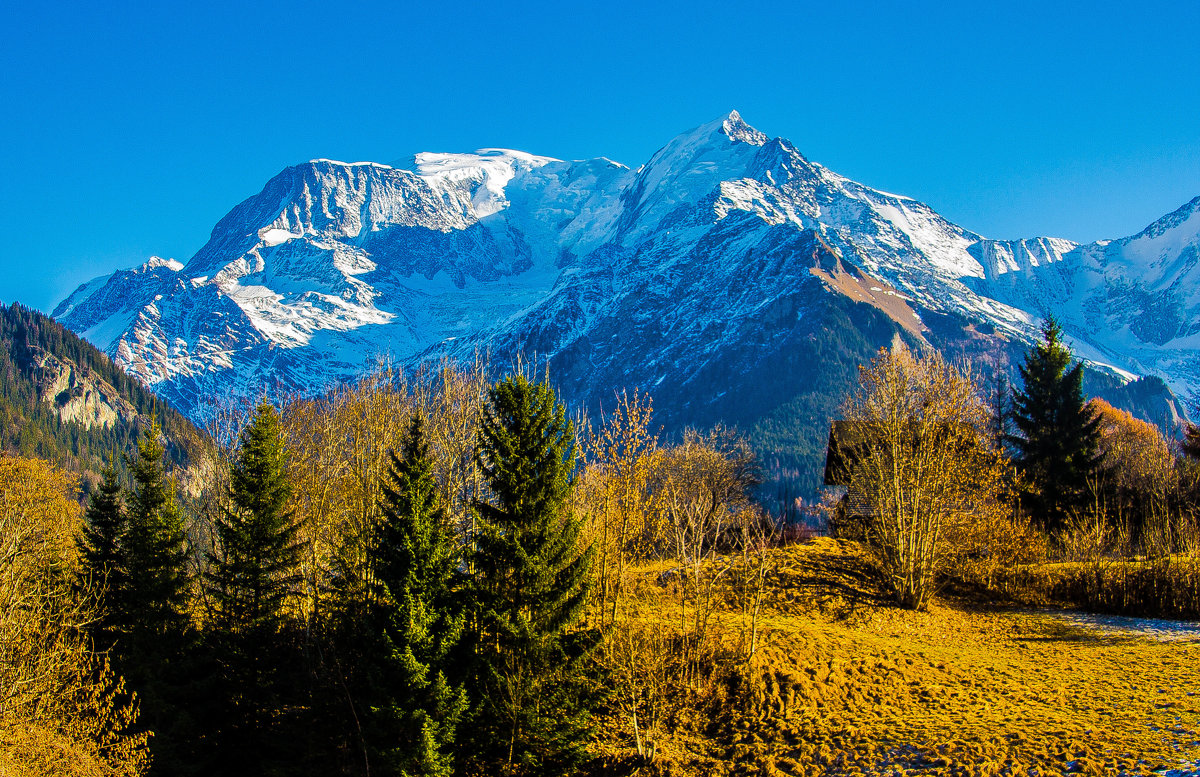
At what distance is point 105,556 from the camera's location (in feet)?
92.4

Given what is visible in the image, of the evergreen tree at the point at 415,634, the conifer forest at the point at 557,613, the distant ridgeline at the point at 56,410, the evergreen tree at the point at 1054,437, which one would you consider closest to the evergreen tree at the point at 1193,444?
the evergreen tree at the point at 1054,437

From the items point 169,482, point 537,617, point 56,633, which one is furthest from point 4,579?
point 537,617

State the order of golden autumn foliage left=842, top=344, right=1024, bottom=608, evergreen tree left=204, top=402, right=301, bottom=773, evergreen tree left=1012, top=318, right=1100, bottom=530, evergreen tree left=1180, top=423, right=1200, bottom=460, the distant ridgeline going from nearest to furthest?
golden autumn foliage left=842, top=344, right=1024, bottom=608 < evergreen tree left=204, top=402, right=301, bottom=773 < evergreen tree left=1012, top=318, right=1100, bottom=530 < evergreen tree left=1180, top=423, right=1200, bottom=460 < the distant ridgeline

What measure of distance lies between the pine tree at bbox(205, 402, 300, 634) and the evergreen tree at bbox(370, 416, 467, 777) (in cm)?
1110

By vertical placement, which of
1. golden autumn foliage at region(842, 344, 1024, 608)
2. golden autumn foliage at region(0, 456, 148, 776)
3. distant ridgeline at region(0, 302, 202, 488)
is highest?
distant ridgeline at region(0, 302, 202, 488)

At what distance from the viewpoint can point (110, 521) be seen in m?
28.4

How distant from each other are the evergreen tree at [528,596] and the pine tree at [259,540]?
43.1ft

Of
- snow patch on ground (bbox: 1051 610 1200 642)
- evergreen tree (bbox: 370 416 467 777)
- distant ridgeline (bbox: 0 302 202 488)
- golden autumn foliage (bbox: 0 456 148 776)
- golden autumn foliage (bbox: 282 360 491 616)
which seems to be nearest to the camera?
evergreen tree (bbox: 370 416 467 777)

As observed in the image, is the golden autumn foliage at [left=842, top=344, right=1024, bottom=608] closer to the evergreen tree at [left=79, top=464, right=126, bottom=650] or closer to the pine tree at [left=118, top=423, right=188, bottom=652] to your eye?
A: the pine tree at [left=118, top=423, right=188, bottom=652]

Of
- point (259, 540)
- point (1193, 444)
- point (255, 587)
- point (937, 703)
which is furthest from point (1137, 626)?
point (259, 540)

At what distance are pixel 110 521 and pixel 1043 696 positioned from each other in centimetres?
3448

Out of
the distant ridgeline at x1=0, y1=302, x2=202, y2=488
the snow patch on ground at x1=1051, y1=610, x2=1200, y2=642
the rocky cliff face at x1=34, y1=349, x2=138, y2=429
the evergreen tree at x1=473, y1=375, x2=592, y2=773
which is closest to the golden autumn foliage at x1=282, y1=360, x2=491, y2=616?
the evergreen tree at x1=473, y1=375, x2=592, y2=773

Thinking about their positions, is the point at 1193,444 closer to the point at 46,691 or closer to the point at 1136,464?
the point at 1136,464

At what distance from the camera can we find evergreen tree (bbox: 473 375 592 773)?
681 inches
